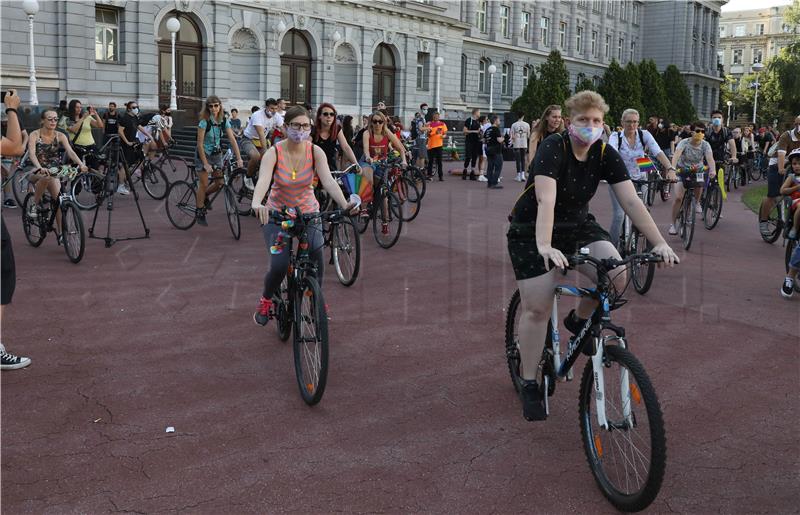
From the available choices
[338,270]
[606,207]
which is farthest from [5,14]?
[338,270]

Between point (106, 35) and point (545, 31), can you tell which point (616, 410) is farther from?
point (545, 31)

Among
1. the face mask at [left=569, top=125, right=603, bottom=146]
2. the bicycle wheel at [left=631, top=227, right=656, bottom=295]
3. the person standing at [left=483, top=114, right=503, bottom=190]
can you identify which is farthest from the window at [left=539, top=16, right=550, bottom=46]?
the face mask at [left=569, top=125, right=603, bottom=146]

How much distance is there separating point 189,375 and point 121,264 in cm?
430

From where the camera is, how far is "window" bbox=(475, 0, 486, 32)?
55281mm

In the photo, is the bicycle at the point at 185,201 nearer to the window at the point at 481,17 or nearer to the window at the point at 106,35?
the window at the point at 106,35

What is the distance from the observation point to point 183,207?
12070mm

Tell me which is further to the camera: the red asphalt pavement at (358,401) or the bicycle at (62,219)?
the bicycle at (62,219)

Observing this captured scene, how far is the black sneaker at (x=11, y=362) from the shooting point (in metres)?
5.58

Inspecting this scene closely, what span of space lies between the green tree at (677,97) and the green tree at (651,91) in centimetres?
408

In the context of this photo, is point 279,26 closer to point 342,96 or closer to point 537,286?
point 342,96

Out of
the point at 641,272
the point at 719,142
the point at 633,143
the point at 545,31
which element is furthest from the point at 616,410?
the point at 545,31

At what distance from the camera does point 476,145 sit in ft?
74.6

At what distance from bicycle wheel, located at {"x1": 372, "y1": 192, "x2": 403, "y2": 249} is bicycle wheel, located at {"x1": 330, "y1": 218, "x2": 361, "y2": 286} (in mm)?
1964

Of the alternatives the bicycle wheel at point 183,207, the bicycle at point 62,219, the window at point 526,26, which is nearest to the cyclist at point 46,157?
the bicycle at point 62,219
